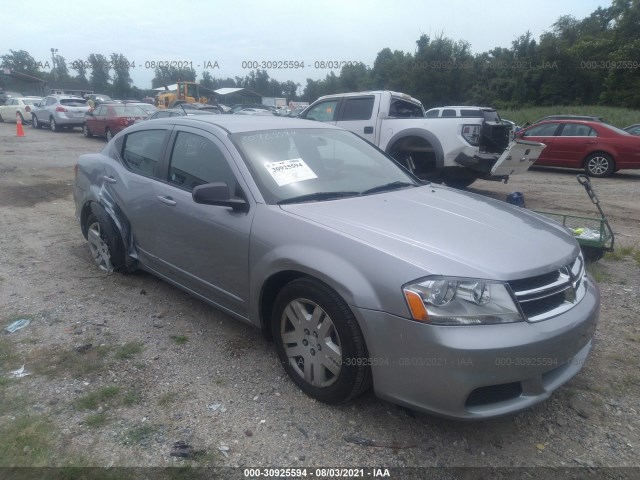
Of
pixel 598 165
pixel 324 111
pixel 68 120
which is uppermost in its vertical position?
pixel 324 111

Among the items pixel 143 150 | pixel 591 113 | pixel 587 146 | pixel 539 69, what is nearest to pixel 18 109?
pixel 143 150

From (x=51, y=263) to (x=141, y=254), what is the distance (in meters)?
1.58

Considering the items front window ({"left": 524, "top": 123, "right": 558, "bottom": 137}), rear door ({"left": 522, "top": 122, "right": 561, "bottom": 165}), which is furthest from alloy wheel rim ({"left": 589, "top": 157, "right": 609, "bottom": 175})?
front window ({"left": 524, "top": 123, "right": 558, "bottom": 137})

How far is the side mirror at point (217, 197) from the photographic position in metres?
3.13

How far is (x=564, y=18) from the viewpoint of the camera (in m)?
53.6

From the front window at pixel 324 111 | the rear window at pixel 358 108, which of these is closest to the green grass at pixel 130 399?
the rear window at pixel 358 108

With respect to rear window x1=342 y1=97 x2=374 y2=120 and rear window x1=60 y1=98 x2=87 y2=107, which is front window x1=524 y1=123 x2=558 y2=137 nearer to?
rear window x1=342 y1=97 x2=374 y2=120

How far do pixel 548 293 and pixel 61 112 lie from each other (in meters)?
22.9

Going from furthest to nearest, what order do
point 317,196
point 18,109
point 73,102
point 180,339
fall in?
point 18,109 < point 73,102 < point 180,339 < point 317,196

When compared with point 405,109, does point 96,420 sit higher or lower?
lower

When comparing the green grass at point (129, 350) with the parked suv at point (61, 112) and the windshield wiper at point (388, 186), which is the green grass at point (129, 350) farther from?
the parked suv at point (61, 112)

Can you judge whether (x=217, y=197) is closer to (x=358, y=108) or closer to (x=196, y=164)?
(x=196, y=164)

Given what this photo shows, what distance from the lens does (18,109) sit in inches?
1001

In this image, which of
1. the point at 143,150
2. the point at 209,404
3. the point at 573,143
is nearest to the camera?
the point at 209,404
